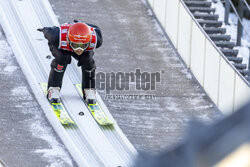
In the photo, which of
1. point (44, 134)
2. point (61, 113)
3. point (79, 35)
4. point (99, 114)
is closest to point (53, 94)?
point (61, 113)

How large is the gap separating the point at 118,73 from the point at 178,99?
42.7 inches

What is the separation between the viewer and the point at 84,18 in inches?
388

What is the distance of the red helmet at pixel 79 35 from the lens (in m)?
6.02

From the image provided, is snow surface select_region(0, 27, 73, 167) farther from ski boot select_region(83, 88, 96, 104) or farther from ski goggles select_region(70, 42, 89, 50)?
ski goggles select_region(70, 42, 89, 50)

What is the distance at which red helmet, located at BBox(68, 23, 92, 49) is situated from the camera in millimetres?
6016

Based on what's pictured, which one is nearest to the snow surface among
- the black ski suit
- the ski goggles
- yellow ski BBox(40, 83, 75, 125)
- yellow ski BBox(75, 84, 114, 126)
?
yellow ski BBox(40, 83, 75, 125)

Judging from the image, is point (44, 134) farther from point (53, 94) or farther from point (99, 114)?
point (99, 114)

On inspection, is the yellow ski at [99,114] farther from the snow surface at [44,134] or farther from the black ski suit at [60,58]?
the snow surface at [44,134]

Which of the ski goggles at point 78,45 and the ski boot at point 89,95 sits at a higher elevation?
the ski goggles at point 78,45

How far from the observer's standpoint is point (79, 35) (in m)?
6.01

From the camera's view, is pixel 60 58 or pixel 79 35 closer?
pixel 79 35

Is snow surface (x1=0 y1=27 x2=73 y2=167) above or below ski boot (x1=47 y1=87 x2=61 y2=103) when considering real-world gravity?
below

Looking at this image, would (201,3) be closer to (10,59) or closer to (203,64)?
(203,64)

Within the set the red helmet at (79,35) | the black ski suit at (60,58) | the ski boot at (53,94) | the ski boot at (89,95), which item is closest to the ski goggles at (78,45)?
the red helmet at (79,35)
